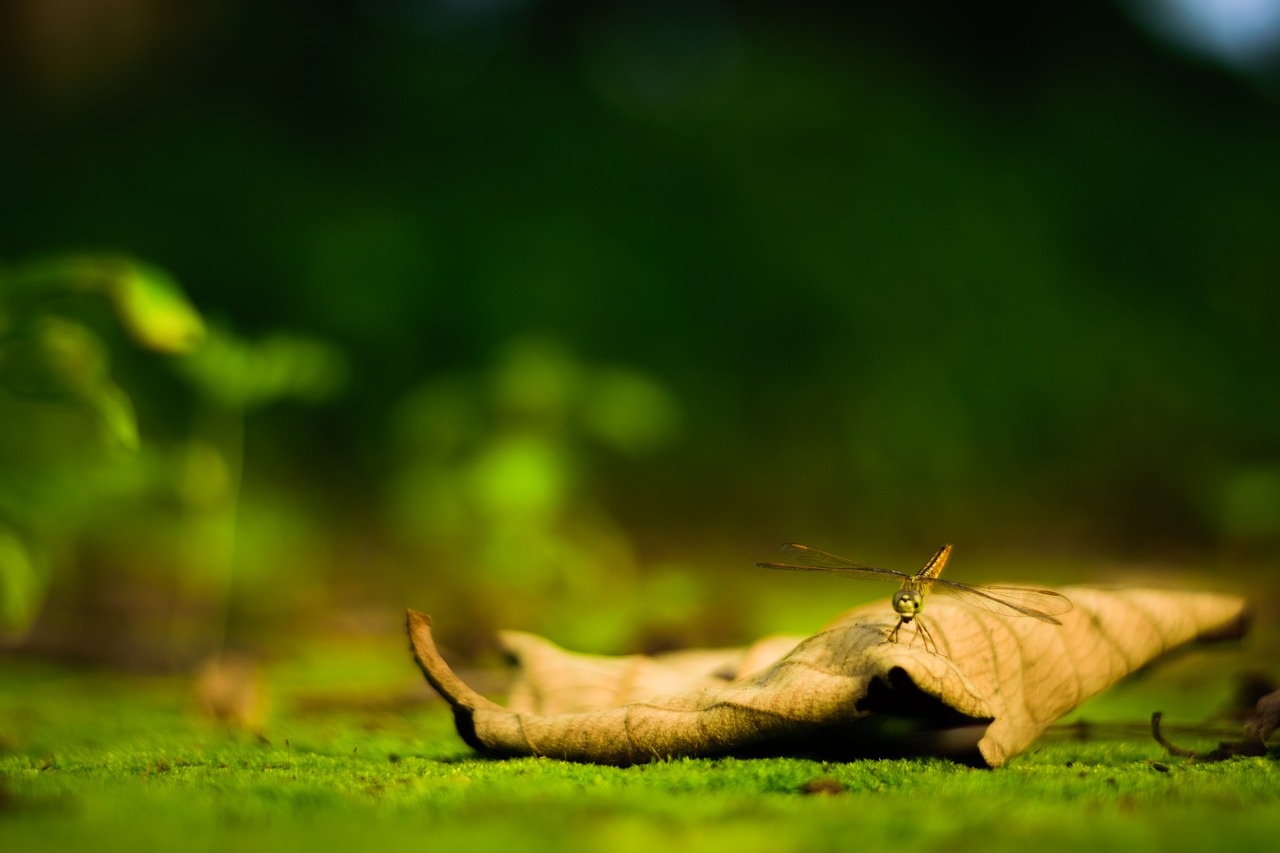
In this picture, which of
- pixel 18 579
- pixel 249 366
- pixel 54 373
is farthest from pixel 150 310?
pixel 249 366

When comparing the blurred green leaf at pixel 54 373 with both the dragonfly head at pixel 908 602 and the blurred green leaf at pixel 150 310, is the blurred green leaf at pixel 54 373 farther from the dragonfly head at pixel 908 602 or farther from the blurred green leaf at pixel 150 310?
the dragonfly head at pixel 908 602

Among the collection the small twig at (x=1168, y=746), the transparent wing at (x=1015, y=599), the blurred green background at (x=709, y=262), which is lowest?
the small twig at (x=1168, y=746)

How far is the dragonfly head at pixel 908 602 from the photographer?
3.36 feet

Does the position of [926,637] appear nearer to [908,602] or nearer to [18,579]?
[908,602]

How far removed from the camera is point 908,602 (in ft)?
3.36

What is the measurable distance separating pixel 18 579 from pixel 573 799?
1106mm

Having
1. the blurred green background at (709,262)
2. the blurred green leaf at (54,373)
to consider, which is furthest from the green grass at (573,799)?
the blurred green background at (709,262)

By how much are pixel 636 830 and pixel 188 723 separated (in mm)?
1021

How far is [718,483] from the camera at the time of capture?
14.3ft

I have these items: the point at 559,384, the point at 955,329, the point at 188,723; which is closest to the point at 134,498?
the point at 559,384

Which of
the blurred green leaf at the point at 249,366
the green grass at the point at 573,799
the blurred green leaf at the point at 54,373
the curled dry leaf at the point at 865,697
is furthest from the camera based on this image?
the blurred green leaf at the point at 249,366

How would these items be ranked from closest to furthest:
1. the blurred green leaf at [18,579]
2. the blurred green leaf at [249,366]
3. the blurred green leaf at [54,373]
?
the blurred green leaf at [18,579] → the blurred green leaf at [54,373] → the blurred green leaf at [249,366]

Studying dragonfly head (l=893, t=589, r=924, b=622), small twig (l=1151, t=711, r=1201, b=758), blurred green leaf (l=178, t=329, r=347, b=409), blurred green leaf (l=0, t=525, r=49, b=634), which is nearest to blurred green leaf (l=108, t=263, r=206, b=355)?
blurred green leaf (l=0, t=525, r=49, b=634)

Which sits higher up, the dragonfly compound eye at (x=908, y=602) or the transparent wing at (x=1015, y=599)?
the transparent wing at (x=1015, y=599)
